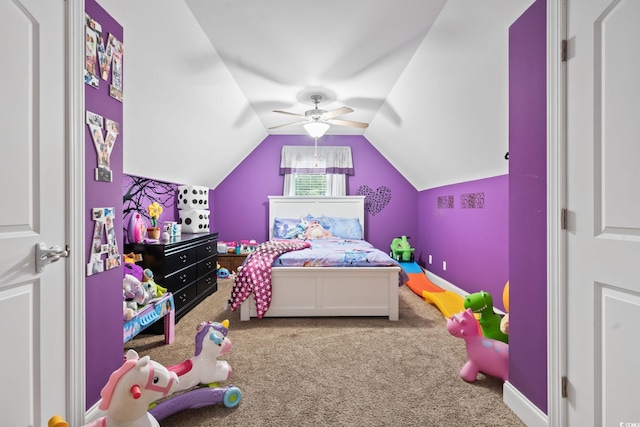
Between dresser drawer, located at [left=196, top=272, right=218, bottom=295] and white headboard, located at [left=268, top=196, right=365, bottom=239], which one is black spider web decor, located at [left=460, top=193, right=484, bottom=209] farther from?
dresser drawer, located at [left=196, top=272, right=218, bottom=295]

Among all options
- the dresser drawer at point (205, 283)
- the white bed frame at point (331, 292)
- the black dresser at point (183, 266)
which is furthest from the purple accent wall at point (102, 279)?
the dresser drawer at point (205, 283)

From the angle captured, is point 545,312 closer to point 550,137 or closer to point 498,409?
point 498,409

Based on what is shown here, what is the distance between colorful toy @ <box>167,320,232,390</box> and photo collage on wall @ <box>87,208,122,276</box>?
0.66m

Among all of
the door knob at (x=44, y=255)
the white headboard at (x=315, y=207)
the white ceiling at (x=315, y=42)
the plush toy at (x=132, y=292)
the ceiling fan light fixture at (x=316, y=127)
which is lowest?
the plush toy at (x=132, y=292)

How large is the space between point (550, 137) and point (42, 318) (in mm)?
2291

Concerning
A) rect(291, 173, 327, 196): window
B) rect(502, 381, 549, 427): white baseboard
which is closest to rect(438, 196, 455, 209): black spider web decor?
rect(291, 173, 327, 196): window

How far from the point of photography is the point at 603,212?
116 cm

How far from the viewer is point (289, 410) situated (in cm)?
169

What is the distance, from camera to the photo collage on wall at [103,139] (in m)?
1.47

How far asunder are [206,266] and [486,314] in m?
3.18

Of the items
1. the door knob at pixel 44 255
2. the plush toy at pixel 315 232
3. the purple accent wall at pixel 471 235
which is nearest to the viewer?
the door knob at pixel 44 255

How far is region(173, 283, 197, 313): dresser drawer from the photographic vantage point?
3.04 metres

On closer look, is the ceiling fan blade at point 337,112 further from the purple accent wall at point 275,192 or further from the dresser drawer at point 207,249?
the dresser drawer at point 207,249

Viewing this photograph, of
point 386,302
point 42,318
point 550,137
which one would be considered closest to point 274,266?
point 386,302
